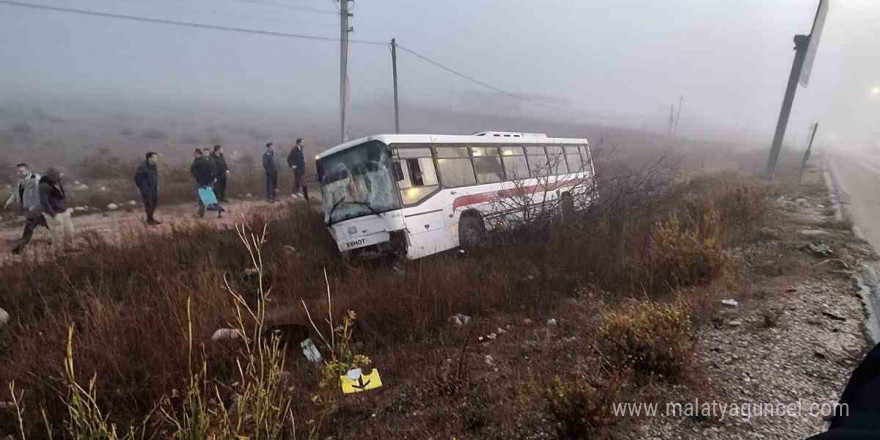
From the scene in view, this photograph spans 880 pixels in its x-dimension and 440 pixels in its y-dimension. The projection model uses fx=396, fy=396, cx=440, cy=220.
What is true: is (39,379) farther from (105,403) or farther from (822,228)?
(822,228)

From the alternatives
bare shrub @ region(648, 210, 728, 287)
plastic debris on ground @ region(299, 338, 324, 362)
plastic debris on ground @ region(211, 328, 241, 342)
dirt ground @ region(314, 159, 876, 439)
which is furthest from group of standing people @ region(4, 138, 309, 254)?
bare shrub @ region(648, 210, 728, 287)

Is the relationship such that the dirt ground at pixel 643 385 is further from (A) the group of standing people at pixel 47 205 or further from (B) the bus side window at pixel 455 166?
(A) the group of standing people at pixel 47 205

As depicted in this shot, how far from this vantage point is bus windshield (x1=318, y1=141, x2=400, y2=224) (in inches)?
281

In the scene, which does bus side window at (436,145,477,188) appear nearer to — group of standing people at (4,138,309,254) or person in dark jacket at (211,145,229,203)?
group of standing people at (4,138,309,254)

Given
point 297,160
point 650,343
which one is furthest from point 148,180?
point 650,343

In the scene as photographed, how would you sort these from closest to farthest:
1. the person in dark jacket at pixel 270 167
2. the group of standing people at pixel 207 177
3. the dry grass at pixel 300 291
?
the dry grass at pixel 300 291
the group of standing people at pixel 207 177
the person in dark jacket at pixel 270 167

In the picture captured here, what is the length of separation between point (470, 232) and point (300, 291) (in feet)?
12.2

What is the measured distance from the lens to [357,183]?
7449mm

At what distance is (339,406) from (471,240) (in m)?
A: 5.42

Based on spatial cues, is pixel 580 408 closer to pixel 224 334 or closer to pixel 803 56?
pixel 224 334

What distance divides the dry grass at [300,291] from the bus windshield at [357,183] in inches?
39.7

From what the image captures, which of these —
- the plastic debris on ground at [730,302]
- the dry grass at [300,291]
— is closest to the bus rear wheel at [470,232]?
the dry grass at [300,291]

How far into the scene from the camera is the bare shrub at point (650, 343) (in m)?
3.08

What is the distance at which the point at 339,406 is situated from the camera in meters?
3.05
